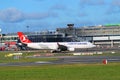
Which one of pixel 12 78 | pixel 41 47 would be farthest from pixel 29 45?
pixel 12 78

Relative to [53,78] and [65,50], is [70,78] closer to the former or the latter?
[53,78]

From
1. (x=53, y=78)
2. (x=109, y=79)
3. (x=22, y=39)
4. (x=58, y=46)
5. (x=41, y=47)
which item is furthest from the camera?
(x=22, y=39)

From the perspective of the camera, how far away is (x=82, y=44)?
143m

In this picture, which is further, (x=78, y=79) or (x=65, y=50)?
(x=65, y=50)

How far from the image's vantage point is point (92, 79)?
106 feet

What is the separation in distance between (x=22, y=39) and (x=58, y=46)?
3120 cm

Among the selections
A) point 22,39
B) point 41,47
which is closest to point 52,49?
point 41,47

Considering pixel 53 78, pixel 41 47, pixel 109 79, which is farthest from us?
pixel 41 47

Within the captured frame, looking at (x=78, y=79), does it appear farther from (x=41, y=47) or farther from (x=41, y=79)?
(x=41, y=47)

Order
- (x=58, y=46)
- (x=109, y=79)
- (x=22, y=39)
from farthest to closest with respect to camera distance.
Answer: (x=22, y=39) < (x=58, y=46) < (x=109, y=79)

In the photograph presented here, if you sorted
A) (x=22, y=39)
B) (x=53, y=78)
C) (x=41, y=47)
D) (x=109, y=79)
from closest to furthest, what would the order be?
(x=109, y=79) < (x=53, y=78) < (x=41, y=47) < (x=22, y=39)

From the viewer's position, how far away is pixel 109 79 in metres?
31.8

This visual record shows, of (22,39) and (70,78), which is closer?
(70,78)

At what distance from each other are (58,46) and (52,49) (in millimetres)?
8789
